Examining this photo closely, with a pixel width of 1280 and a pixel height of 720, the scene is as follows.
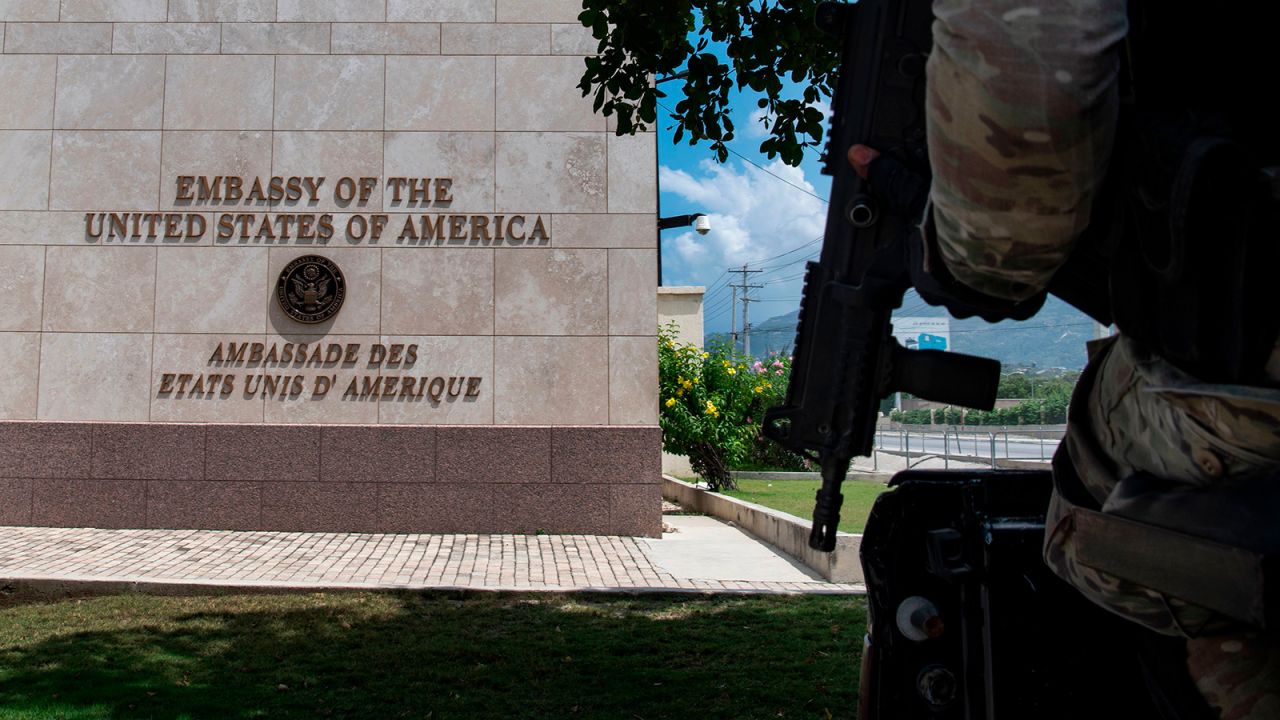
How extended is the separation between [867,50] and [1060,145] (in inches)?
48.4

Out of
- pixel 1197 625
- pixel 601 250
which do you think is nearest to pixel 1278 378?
pixel 1197 625

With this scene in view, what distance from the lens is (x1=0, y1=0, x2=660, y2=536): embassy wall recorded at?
901 cm

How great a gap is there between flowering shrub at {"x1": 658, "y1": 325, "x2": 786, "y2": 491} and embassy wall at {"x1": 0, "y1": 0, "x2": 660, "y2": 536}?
4685 mm

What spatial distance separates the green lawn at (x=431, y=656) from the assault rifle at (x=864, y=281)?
6.79 ft

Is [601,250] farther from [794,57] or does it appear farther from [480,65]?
[794,57]

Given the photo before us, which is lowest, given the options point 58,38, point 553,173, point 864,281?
point 864,281

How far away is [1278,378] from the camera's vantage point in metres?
1.19

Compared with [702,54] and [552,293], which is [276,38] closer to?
[552,293]

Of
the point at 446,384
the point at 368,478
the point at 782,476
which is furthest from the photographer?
the point at 782,476

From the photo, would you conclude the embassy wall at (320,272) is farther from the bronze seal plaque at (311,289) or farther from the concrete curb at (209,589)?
the concrete curb at (209,589)

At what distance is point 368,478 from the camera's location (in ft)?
29.5

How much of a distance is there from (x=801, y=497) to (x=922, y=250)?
1156 centimetres

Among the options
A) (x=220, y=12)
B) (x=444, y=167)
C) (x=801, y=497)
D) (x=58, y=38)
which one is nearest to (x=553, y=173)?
(x=444, y=167)

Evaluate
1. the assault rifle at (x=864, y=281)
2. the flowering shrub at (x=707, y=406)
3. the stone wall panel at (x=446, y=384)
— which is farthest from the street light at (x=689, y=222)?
the assault rifle at (x=864, y=281)
